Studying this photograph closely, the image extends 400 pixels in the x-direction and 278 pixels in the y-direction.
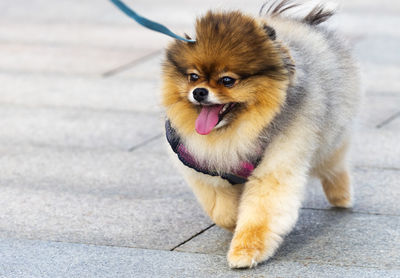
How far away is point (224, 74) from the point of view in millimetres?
4230

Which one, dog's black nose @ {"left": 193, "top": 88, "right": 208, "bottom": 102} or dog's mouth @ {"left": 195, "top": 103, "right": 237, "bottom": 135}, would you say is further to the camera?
dog's mouth @ {"left": 195, "top": 103, "right": 237, "bottom": 135}

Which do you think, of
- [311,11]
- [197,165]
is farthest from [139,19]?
[311,11]

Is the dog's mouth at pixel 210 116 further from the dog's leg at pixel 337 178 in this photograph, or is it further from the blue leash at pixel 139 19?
the dog's leg at pixel 337 178

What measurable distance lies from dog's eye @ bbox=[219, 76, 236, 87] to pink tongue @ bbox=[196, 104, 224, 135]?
16 cm

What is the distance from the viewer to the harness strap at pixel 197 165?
4.54 meters

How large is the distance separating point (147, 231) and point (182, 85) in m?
1.15

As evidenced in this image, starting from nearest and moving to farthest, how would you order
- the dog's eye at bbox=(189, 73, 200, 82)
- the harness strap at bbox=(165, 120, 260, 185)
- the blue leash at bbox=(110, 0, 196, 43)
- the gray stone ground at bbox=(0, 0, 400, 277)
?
the blue leash at bbox=(110, 0, 196, 43) → the dog's eye at bbox=(189, 73, 200, 82) → the harness strap at bbox=(165, 120, 260, 185) → the gray stone ground at bbox=(0, 0, 400, 277)

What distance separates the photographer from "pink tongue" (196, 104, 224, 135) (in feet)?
14.4

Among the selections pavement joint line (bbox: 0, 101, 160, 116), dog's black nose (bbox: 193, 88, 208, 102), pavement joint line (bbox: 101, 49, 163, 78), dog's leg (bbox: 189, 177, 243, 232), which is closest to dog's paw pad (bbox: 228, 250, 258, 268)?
dog's leg (bbox: 189, 177, 243, 232)

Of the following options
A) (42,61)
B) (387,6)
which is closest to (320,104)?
(42,61)

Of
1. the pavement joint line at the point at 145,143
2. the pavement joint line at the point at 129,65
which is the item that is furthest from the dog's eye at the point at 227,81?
the pavement joint line at the point at 129,65

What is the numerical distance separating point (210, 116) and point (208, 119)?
19mm

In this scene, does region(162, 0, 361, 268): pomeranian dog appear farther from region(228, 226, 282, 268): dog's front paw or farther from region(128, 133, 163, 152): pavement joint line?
region(128, 133, 163, 152): pavement joint line

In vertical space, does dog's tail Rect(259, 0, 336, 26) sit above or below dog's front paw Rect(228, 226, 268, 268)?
above
